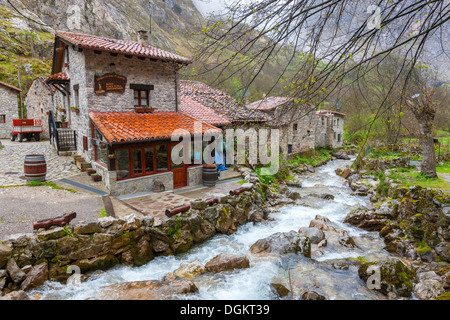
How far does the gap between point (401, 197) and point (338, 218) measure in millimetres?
2712

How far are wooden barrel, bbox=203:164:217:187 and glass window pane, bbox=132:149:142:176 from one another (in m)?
3.16

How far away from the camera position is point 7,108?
80.5 ft

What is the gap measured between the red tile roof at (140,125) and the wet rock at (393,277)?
845cm

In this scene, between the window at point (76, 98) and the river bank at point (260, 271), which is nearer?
the river bank at point (260, 271)

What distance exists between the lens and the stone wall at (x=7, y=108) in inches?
954

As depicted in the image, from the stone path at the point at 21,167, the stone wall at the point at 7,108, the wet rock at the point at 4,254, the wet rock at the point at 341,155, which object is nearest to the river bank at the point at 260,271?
the wet rock at the point at 4,254

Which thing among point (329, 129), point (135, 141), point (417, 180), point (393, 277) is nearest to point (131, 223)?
point (135, 141)

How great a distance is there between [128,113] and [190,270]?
8.18 meters

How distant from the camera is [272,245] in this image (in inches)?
329

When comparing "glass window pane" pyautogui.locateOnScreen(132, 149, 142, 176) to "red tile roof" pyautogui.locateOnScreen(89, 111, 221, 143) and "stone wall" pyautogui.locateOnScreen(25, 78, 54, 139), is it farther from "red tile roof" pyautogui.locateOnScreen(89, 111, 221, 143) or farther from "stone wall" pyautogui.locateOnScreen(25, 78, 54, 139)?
"stone wall" pyautogui.locateOnScreen(25, 78, 54, 139)

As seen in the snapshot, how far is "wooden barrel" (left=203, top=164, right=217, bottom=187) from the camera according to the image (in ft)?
41.4

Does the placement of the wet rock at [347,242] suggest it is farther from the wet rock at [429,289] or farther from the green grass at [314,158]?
the green grass at [314,158]
